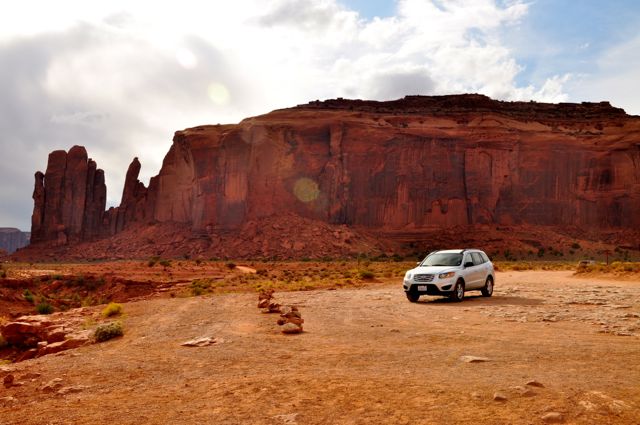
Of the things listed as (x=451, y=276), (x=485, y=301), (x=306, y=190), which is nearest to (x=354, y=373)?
(x=451, y=276)

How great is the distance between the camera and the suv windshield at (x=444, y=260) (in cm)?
1870

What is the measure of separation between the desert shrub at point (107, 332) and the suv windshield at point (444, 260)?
10.7 metres

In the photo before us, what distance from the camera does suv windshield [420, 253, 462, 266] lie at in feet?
61.4

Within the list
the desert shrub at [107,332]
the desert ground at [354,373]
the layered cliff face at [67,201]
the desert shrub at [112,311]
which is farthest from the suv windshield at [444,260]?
the layered cliff face at [67,201]

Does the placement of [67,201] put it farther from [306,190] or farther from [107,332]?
[107,332]

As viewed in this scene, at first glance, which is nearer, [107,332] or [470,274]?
[107,332]

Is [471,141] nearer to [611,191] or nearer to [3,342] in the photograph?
[611,191]

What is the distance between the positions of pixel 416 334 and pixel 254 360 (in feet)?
12.0

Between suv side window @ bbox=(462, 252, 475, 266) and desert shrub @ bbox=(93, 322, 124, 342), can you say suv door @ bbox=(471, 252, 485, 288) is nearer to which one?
suv side window @ bbox=(462, 252, 475, 266)

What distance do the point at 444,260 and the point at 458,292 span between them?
4.90ft

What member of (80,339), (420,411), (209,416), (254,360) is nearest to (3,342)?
(80,339)

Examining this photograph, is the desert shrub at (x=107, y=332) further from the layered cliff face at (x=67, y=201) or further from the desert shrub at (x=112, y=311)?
the layered cliff face at (x=67, y=201)

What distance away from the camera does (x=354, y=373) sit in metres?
7.35

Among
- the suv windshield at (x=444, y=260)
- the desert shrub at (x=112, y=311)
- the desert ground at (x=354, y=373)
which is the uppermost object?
the suv windshield at (x=444, y=260)
